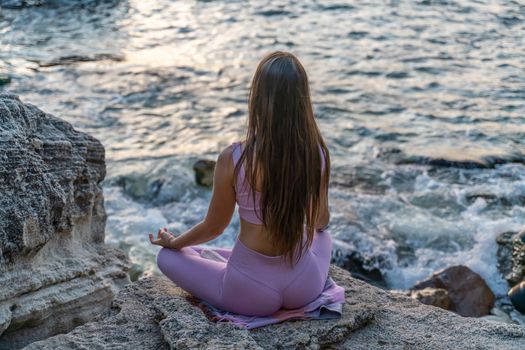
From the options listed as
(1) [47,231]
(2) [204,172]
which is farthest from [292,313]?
(2) [204,172]

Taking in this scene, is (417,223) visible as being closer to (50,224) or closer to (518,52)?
(50,224)

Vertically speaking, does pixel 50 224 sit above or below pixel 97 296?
above

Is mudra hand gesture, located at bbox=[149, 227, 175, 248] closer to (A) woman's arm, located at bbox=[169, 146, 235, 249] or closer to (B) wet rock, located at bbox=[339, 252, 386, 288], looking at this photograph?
(A) woman's arm, located at bbox=[169, 146, 235, 249]

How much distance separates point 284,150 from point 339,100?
7.15 metres

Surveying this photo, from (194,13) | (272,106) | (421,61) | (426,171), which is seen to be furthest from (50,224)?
(194,13)

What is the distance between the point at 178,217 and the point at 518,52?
7.18m

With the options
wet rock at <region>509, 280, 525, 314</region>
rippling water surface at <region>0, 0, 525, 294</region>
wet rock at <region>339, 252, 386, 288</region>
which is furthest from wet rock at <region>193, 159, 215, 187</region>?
wet rock at <region>509, 280, 525, 314</region>

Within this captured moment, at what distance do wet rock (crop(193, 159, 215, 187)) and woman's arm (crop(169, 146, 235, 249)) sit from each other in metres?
4.28

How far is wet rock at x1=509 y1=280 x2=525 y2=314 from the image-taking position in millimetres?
5938

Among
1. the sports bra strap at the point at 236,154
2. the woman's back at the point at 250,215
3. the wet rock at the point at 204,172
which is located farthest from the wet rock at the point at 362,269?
the sports bra strap at the point at 236,154

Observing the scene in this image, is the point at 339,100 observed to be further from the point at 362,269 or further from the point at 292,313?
the point at 292,313

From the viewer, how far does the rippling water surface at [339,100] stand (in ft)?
23.8

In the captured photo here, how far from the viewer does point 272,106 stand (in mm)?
3273

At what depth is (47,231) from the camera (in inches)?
148
